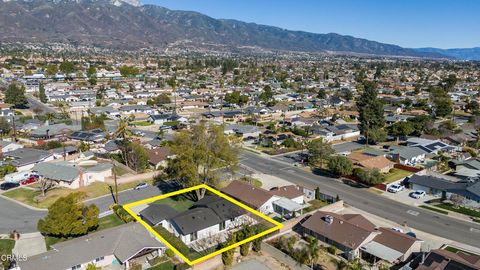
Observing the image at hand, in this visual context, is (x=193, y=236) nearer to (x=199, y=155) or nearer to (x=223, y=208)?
(x=223, y=208)

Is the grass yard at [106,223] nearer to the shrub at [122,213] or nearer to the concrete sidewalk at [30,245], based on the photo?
the shrub at [122,213]

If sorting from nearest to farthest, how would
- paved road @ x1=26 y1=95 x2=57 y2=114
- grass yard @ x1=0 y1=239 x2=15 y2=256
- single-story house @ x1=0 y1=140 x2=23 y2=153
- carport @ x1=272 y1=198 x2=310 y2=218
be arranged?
grass yard @ x1=0 y1=239 x2=15 y2=256, carport @ x1=272 y1=198 x2=310 y2=218, single-story house @ x1=0 y1=140 x2=23 y2=153, paved road @ x1=26 y1=95 x2=57 y2=114

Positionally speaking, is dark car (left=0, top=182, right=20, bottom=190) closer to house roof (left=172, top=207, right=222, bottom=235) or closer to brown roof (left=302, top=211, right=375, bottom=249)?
house roof (left=172, top=207, right=222, bottom=235)

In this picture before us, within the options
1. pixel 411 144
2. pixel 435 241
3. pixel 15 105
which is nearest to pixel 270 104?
pixel 411 144

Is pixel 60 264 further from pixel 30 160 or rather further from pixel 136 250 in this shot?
pixel 30 160

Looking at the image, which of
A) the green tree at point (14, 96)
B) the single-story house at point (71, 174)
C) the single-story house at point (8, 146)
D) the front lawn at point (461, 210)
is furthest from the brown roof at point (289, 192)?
the green tree at point (14, 96)

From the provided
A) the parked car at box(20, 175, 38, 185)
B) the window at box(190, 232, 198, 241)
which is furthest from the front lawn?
the parked car at box(20, 175, 38, 185)
